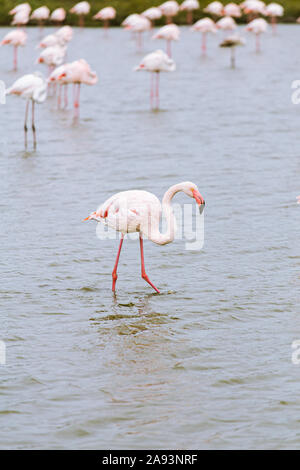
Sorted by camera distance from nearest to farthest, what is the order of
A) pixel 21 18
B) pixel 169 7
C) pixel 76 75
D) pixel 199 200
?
1. pixel 199 200
2. pixel 76 75
3. pixel 21 18
4. pixel 169 7

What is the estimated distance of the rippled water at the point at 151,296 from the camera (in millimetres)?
5211

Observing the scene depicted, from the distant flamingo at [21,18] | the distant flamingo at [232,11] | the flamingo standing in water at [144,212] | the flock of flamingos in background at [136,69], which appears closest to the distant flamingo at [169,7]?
the flock of flamingos in background at [136,69]

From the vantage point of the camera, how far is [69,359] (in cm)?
601

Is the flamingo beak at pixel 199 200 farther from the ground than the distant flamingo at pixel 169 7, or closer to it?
closer to it

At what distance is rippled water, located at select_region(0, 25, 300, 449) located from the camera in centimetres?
521

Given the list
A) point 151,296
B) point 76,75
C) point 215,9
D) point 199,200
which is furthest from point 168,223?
point 215,9

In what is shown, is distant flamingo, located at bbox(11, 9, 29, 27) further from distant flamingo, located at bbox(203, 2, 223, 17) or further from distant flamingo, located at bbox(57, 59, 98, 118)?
distant flamingo, located at bbox(57, 59, 98, 118)

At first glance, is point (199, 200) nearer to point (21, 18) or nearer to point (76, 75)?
point (76, 75)

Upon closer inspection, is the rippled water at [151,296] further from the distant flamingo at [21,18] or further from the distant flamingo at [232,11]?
the distant flamingo at [232,11]

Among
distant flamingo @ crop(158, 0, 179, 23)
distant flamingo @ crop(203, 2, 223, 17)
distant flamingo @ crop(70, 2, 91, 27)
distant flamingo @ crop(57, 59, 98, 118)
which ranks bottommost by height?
distant flamingo @ crop(57, 59, 98, 118)

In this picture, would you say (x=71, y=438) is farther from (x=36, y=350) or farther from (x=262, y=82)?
(x=262, y=82)

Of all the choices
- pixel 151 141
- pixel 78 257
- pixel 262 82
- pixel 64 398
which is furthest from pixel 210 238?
pixel 262 82

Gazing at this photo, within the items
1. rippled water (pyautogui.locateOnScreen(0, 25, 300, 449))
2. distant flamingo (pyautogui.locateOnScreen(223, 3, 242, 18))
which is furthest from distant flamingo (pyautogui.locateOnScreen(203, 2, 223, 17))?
rippled water (pyautogui.locateOnScreen(0, 25, 300, 449))

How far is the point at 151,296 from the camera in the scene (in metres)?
7.28
